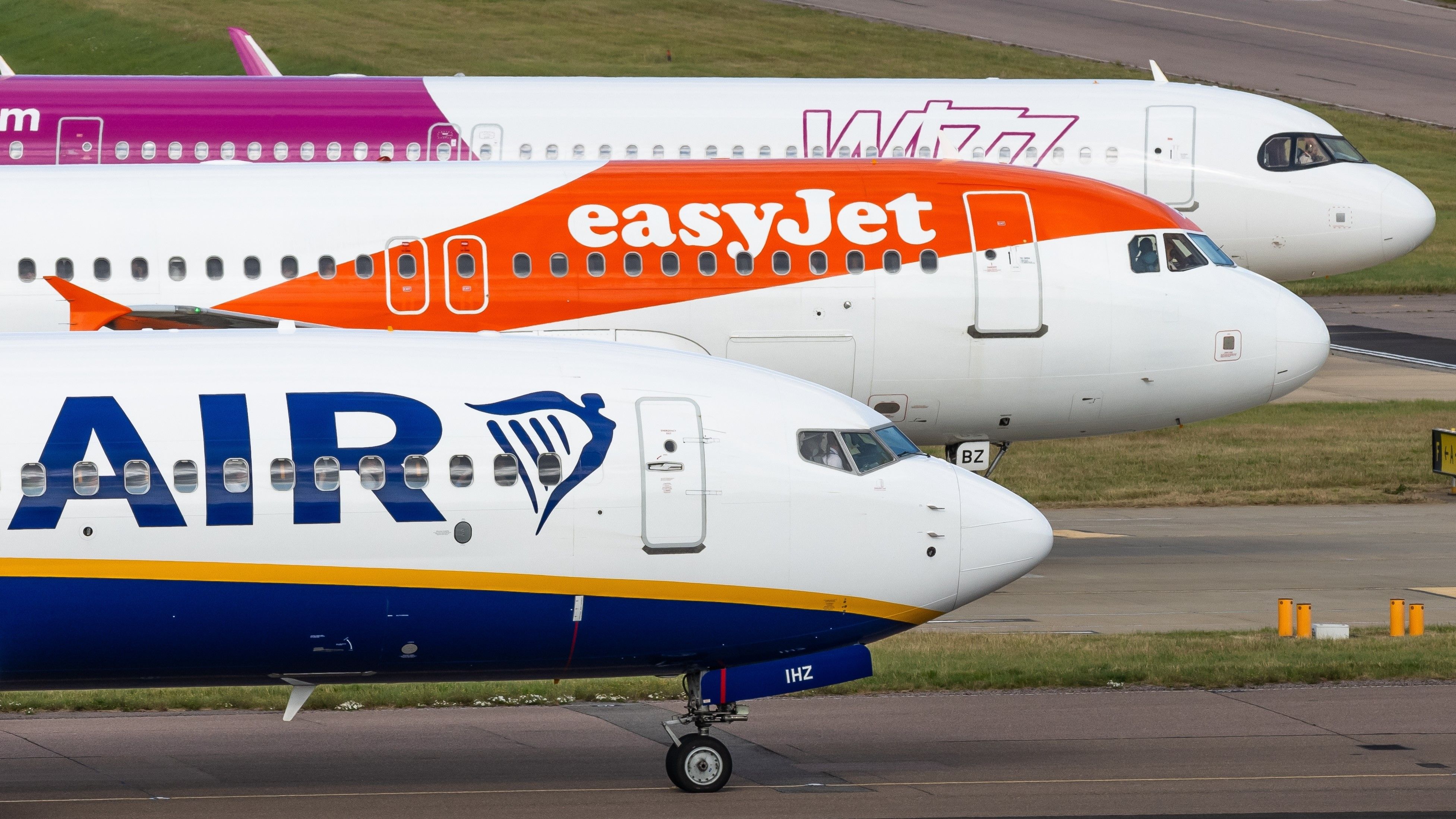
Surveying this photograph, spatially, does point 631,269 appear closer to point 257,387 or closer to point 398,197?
point 398,197

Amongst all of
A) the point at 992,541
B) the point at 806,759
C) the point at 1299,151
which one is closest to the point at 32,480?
the point at 806,759

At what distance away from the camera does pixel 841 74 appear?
88562 millimetres

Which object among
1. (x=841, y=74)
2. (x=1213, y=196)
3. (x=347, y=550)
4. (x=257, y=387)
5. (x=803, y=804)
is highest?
(x=841, y=74)

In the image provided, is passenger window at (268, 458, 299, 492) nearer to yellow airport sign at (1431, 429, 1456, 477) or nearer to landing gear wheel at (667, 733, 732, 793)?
landing gear wheel at (667, 733, 732, 793)

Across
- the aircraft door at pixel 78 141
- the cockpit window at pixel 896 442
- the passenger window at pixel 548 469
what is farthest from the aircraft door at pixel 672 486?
the aircraft door at pixel 78 141

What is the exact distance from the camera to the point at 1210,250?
2859cm

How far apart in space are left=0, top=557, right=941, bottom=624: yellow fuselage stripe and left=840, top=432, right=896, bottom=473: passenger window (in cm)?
118

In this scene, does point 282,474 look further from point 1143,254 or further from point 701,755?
point 1143,254

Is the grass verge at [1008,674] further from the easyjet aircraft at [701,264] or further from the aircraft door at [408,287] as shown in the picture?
the aircraft door at [408,287]

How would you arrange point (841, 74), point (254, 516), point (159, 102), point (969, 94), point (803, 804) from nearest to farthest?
point (254, 516), point (803, 804), point (159, 102), point (969, 94), point (841, 74)

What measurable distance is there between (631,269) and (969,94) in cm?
1414

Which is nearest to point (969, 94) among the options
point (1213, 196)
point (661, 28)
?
point (1213, 196)

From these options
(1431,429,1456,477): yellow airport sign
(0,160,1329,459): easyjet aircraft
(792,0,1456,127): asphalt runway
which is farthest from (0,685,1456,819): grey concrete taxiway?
(792,0,1456,127): asphalt runway

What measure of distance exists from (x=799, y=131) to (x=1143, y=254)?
11613 millimetres
